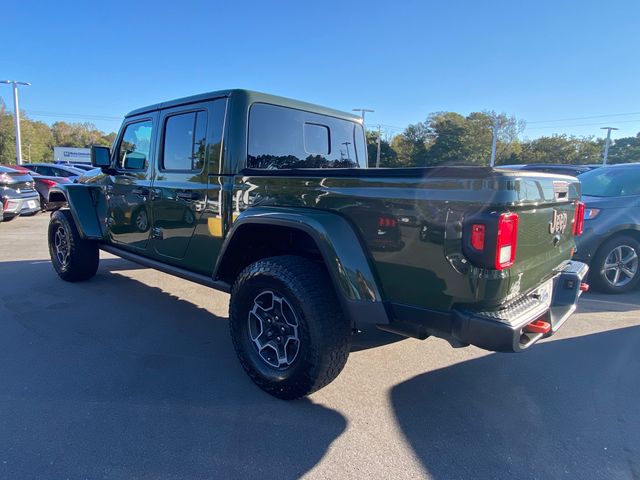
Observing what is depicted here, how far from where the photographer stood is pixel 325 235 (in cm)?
240

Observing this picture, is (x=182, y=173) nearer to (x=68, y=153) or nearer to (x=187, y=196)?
(x=187, y=196)

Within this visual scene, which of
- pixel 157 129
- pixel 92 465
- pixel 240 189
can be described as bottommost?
pixel 92 465

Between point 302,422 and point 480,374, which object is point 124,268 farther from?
point 480,374

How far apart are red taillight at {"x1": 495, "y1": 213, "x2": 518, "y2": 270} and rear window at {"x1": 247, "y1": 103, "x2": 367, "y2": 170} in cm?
194

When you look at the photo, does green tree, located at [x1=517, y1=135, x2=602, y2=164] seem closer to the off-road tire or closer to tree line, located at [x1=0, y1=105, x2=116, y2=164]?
tree line, located at [x1=0, y1=105, x2=116, y2=164]

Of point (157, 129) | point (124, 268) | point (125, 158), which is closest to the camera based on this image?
point (157, 129)

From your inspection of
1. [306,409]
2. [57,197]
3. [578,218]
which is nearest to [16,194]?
[57,197]

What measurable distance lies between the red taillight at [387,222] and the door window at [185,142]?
68.8 inches

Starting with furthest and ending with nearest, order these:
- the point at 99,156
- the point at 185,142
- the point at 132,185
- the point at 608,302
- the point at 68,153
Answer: the point at 68,153
the point at 608,302
the point at 99,156
the point at 132,185
the point at 185,142

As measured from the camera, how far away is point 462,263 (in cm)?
204

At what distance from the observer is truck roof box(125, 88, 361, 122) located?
10.4 feet

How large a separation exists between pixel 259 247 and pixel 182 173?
Result: 997 mm

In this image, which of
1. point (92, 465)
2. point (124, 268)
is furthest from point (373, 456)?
point (124, 268)

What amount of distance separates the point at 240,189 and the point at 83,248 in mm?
3167
